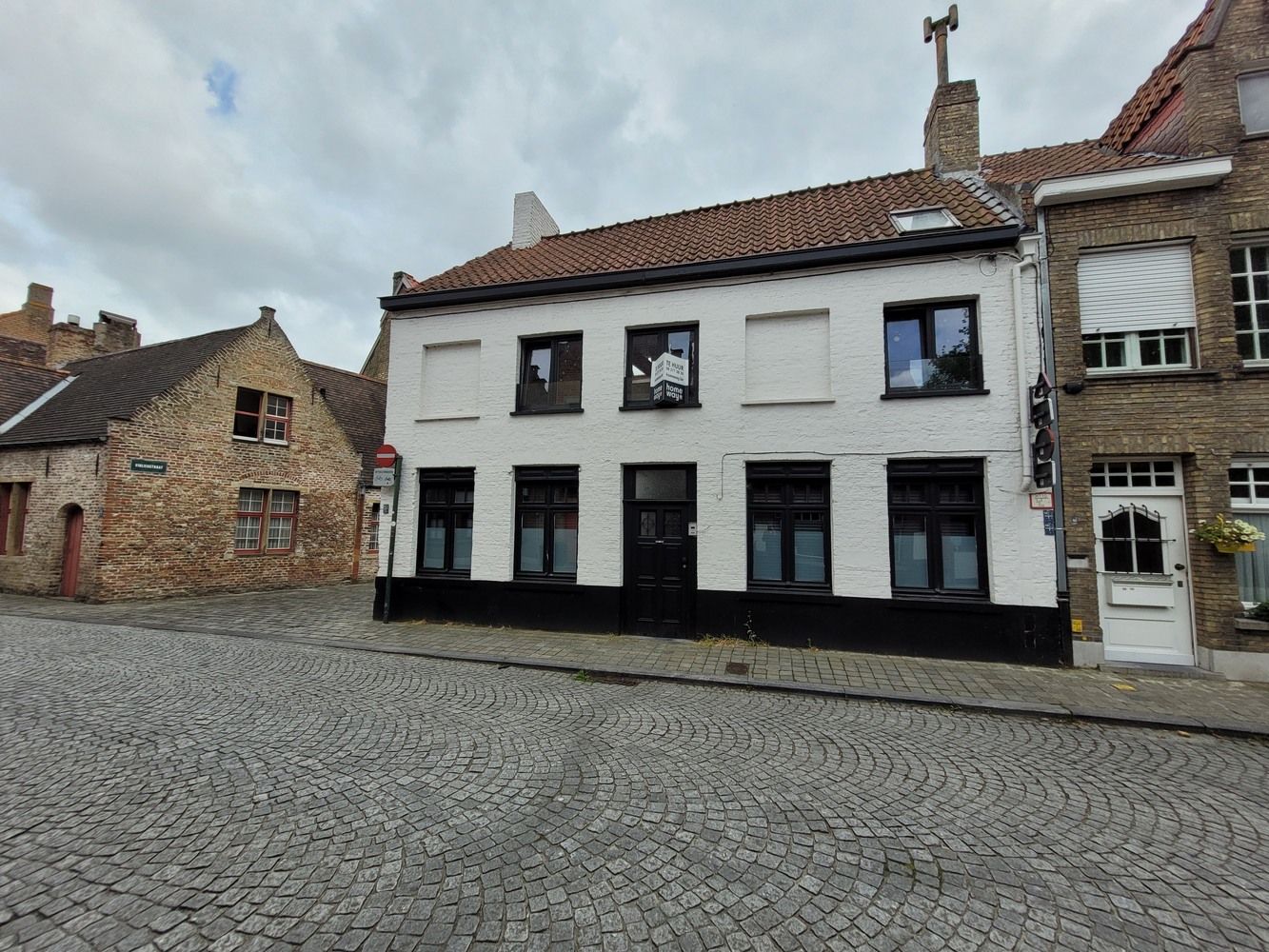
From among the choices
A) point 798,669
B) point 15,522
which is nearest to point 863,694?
point 798,669

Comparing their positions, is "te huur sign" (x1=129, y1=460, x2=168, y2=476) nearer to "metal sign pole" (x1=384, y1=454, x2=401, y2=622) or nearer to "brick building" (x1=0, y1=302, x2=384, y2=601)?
"brick building" (x1=0, y1=302, x2=384, y2=601)

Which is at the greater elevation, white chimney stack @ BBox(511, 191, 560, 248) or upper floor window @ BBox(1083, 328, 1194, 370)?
white chimney stack @ BBox(511, 191, 560, 248)

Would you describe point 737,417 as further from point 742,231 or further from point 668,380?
point 742,231

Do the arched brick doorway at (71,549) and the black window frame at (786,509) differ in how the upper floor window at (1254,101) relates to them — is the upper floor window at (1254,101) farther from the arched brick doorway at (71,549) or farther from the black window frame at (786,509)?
the arched brick doorway at (71,549)

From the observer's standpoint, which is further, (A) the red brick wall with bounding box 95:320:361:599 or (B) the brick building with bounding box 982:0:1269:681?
(A) the red brick wall with bounding box 95:320:361:599

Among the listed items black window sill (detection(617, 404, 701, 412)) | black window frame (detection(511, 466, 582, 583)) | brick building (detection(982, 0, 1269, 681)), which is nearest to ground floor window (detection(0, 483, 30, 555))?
black window frame (detection(511, 466, 582, 583))

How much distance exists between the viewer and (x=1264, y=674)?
6.59 m

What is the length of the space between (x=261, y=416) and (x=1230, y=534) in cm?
2044

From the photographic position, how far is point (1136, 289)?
748 cm

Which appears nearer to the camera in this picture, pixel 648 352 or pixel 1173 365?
pixel 1173 365

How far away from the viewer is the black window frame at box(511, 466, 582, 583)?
9398 mm

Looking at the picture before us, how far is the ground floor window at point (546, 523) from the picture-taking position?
Answer: 371 inches

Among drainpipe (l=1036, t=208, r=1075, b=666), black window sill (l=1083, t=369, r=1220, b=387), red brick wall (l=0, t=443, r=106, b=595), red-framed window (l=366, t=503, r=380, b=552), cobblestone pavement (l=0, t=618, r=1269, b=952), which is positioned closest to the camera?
cobblestone pavement (l=0, t=618, r=1269, b=952)

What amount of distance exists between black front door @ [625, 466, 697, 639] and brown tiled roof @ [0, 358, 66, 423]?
63.9ft
